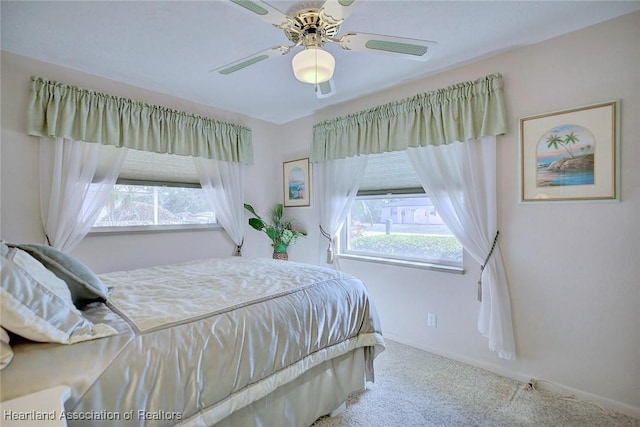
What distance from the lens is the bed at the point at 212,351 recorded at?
93 cm

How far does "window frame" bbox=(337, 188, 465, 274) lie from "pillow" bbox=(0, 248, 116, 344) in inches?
93.3

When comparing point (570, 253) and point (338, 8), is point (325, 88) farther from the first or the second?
point (570, 253)

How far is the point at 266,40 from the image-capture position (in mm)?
2033

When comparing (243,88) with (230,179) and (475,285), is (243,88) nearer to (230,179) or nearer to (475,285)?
(230,179)

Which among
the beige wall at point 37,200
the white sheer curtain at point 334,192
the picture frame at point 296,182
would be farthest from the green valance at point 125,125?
the white sheer curtain at point 334,192

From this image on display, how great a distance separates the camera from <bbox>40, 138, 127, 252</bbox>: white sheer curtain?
2283 mm

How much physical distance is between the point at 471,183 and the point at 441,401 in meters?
1.60

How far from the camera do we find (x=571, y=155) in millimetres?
1962

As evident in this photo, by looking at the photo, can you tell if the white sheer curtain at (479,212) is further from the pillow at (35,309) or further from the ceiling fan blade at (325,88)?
the pillow at (35,309)

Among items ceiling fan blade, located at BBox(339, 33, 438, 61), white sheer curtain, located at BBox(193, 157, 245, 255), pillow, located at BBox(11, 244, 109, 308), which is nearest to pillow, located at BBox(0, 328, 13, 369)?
pillow, located at BBox(11, 244, 109, 308)

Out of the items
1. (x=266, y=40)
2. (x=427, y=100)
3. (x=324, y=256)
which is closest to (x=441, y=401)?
(x=324, y=256)

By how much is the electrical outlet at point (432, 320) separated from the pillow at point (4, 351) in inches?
105

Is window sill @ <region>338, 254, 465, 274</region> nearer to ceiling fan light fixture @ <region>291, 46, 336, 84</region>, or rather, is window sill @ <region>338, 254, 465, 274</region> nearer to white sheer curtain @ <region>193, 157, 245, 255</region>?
white sheer curtain @ <region>193, 157, 245, 255</region>

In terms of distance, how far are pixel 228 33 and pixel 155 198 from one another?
182 centimetres
